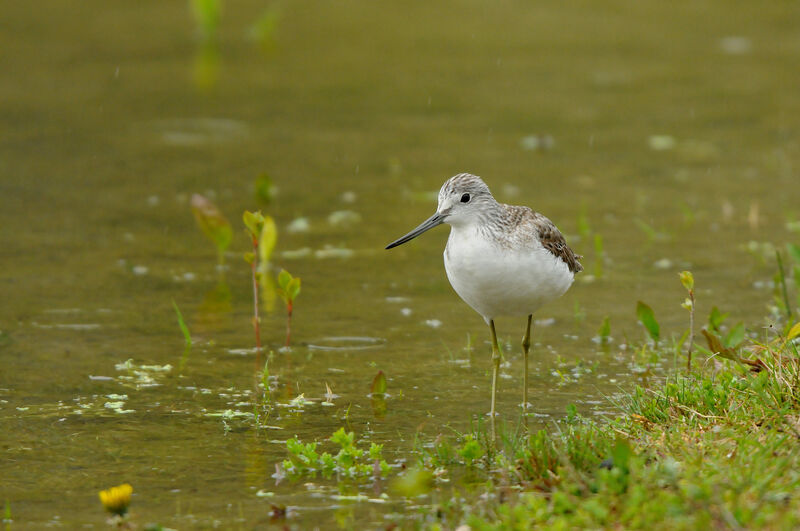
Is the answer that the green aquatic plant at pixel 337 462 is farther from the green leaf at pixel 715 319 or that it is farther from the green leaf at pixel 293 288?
the green leaf at pixel 715 319

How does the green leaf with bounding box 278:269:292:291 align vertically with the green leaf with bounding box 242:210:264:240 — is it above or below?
below

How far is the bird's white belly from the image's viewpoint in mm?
6445

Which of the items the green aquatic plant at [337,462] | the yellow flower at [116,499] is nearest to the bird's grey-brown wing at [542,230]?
the green aquatic plant at [337,462]

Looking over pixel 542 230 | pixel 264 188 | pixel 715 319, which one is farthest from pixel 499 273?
pixel 264 188

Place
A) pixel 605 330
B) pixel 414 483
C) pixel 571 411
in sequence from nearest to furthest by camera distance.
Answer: pixel 414 483, pixel 571 411, pixel 605 330

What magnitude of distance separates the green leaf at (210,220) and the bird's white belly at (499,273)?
9.77 ft

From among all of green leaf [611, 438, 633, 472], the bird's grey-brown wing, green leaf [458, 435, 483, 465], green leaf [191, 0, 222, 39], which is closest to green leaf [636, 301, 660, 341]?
the bird's grey-brown wing

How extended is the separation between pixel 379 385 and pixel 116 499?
6.91 ft

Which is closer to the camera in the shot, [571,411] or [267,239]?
[571,411]

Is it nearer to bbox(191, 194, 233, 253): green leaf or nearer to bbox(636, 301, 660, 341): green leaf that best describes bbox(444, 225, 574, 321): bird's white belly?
bbox(636, 301, 660, 341): green leaf

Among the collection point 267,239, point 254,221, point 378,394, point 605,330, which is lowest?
point 378,394

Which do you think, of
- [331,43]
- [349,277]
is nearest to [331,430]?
[349,277]

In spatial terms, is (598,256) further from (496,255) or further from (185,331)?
(185,331)

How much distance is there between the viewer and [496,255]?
254 inches
